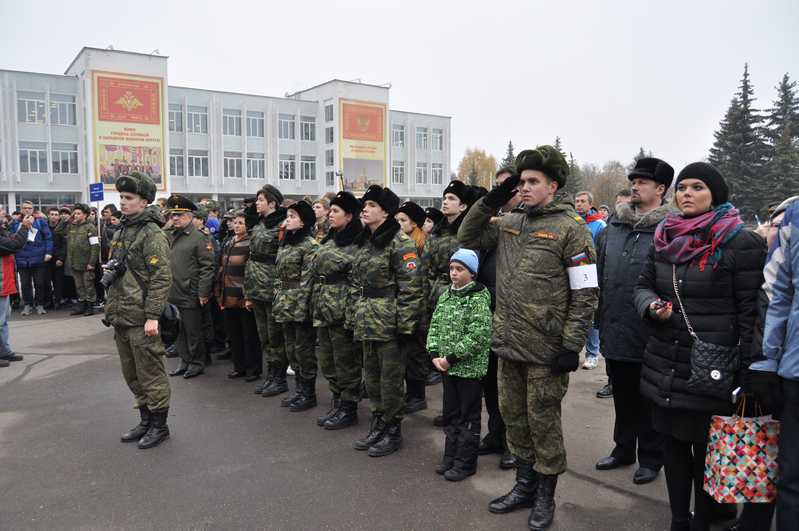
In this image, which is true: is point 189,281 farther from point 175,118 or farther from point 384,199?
point 175,118

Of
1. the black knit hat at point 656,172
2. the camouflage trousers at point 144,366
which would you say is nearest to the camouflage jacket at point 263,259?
the camouflage trousers at point 144,366

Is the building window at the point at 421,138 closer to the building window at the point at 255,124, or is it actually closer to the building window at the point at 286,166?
the building window at the point at 286,166

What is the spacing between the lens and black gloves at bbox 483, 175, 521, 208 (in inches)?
136

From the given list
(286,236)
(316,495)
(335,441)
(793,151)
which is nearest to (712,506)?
(316,495)

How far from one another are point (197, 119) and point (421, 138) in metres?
24.3

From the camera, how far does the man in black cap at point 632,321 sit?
4.11m

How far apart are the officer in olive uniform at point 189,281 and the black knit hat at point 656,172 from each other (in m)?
5.51

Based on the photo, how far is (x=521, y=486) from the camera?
143 inches

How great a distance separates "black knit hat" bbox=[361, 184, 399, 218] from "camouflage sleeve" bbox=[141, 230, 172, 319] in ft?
6.50

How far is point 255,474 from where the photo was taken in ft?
13.8

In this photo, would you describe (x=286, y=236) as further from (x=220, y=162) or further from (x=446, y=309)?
(x=220, y=162)

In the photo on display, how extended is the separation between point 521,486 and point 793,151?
45.9m

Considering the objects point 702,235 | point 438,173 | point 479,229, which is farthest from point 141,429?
point 438,173

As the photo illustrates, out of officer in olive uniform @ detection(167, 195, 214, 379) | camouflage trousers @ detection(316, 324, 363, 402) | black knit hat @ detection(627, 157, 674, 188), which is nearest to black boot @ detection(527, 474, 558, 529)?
camouflage trousers @ detection(316, 324, 363, 402)
